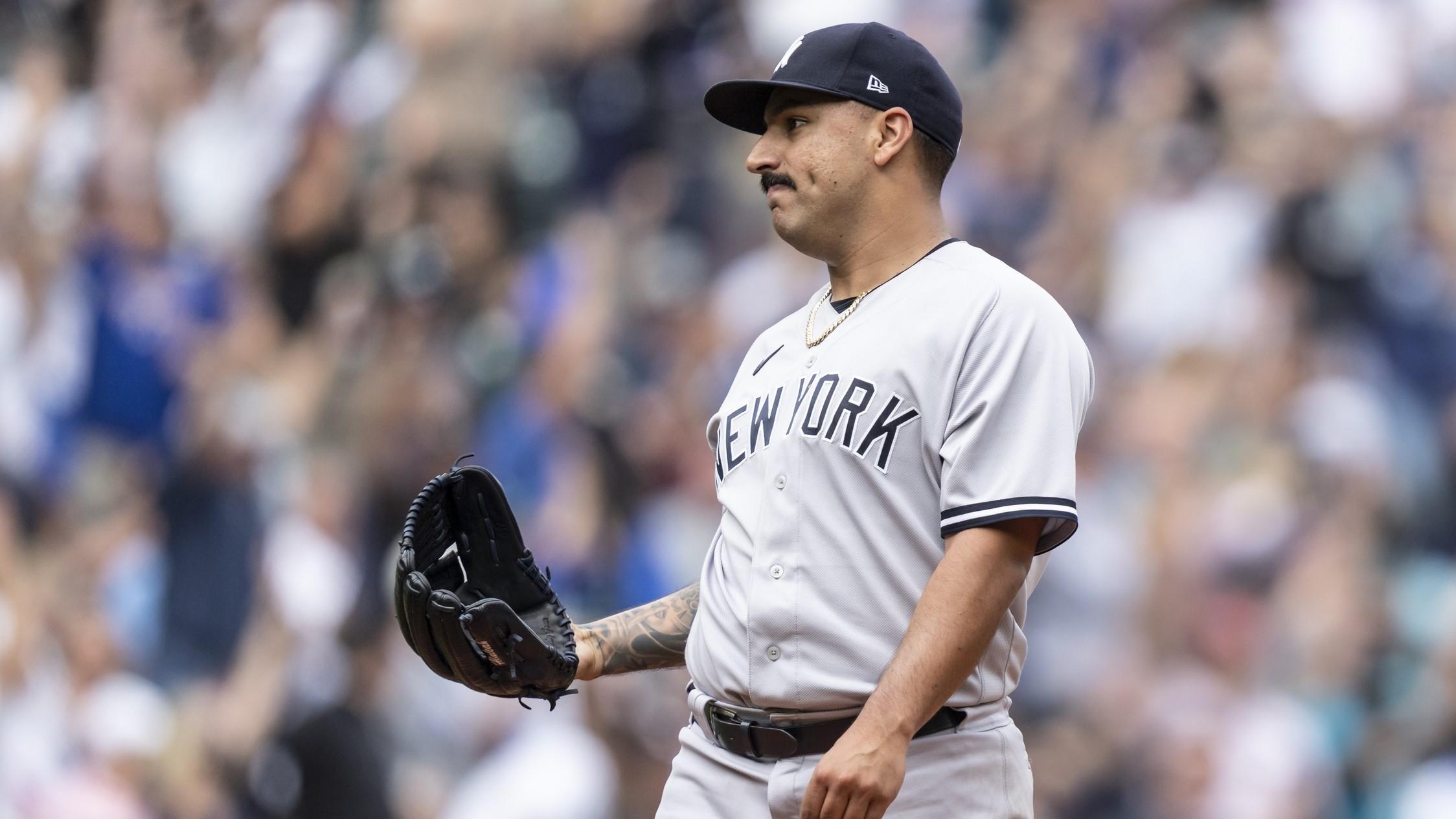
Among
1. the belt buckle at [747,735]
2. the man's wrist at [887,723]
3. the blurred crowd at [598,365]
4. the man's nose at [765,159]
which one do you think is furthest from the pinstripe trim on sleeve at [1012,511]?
the blurred crowd at [598,365]

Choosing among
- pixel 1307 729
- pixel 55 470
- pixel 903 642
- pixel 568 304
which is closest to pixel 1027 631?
pixel 1307 729

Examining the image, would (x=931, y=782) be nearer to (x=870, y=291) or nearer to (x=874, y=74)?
(x=870, y=291)

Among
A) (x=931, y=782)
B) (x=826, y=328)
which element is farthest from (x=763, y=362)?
(x=931, y=782)

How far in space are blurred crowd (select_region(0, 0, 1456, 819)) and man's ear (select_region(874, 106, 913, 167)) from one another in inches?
110

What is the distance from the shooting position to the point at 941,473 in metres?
2.05

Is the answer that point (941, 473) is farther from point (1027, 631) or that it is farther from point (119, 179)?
point (119, 179)

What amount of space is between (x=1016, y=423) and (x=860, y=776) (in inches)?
19.3

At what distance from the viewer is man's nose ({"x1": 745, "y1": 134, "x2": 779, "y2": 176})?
2.29 metres

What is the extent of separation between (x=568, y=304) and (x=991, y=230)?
1.70 m

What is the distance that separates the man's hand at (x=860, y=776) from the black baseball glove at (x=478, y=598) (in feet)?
1.81

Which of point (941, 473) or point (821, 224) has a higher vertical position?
point (821, 224)

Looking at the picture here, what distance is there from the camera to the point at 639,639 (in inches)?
98.7

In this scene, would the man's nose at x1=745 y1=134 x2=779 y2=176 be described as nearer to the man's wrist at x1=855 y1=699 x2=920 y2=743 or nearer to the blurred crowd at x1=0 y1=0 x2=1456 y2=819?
the man's wrist at x1=855 y1=699 x2=920 y2=743

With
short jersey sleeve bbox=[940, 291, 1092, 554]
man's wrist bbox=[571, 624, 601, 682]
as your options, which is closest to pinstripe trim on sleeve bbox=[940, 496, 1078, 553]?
short jersey sleeve bbox=[940, 291, 1092, 554]
